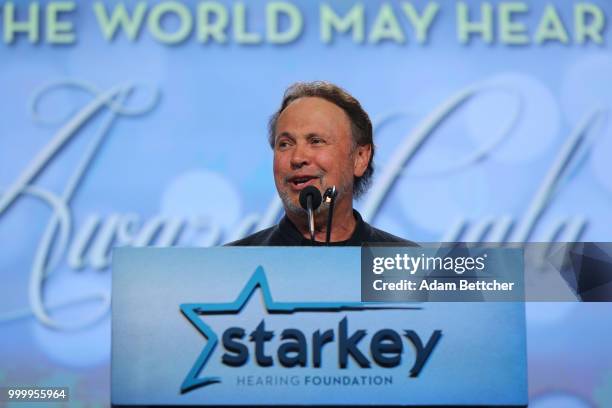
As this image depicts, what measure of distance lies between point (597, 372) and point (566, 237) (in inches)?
22.4

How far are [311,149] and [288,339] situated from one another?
134 cm

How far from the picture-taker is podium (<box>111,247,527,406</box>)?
2.09m

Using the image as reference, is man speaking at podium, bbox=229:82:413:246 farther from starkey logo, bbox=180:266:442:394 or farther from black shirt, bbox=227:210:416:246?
starkey logo, bbox=180:266:442:394

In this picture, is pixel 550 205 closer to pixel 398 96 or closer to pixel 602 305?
pixel 602 305

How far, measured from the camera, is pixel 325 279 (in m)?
2.14

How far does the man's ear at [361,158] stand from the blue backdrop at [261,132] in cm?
63

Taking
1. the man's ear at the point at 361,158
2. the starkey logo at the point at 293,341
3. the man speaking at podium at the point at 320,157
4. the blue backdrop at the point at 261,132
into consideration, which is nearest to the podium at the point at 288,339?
the starkey logo at the point at 293,341

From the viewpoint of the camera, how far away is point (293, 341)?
83.7 inches

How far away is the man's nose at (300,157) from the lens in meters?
3.37

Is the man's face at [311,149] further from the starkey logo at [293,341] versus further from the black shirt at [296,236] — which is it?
the starkey logo at [293,341]

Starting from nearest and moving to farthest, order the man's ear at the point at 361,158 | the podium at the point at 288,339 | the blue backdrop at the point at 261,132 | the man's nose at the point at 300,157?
the podium at the point at 288,339
the man's nose at the point at 300,157
the man's ear at the point at 361,158
the blue backdrop at the point at 261,132

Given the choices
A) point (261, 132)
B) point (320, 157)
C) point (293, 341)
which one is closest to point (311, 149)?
point (320, 157)

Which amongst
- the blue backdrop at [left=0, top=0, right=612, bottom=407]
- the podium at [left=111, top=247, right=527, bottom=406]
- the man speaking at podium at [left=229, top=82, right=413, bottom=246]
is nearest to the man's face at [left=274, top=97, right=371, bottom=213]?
the man speaking at podium at [left=229, top=82, right=413, bottom=246]

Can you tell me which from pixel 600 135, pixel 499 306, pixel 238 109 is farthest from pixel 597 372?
pixel 499 306
